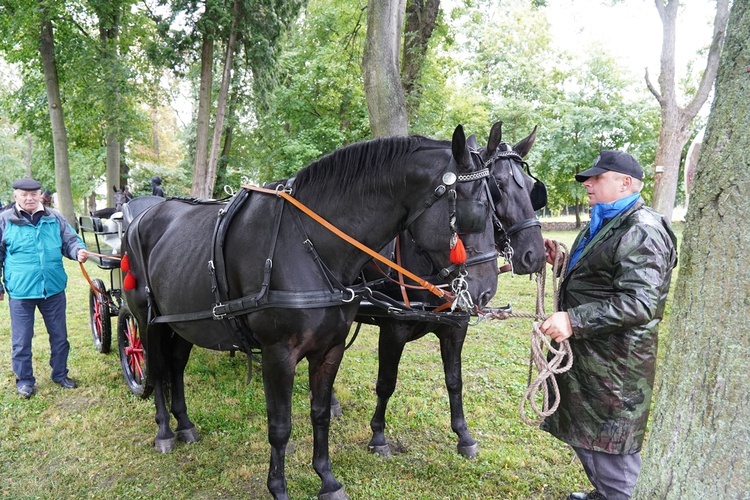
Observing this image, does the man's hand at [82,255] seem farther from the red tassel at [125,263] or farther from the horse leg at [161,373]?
the horse leg at [161,373]

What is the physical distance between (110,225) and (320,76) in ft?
42.8

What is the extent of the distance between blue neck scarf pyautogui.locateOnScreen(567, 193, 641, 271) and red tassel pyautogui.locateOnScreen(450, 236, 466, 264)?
2.66 feet

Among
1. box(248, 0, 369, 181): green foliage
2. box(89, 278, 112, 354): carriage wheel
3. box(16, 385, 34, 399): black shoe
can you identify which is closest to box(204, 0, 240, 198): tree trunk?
box(248, 0, 369, 181): green foliage

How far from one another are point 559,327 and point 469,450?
1.88m

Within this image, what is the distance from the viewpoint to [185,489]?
10.4 ft

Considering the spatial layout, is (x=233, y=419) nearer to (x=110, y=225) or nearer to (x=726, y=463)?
(x=110, y=225)

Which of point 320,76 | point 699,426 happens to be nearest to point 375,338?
point 699,426

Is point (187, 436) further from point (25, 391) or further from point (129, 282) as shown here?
point (25, 391)

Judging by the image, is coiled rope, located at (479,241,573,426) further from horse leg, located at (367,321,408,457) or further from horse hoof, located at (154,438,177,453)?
horse hoof, located at (154,438,177,453)

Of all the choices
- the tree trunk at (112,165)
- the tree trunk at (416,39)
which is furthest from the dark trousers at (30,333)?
the tree trunk at (112,165)

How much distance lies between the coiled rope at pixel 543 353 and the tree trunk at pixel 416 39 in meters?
7.61

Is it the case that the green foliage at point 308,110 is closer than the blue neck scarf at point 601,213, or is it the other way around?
the blue neck scarf at point 601,213

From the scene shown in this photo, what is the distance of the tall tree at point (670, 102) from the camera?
8.80 meters

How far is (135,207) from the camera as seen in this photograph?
468 centimetres
